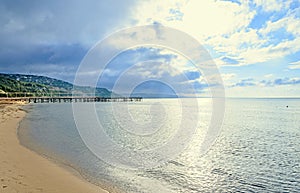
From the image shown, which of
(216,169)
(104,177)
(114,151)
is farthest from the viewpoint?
(114,151)

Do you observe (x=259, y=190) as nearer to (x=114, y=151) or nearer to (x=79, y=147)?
(x=114, y=151)

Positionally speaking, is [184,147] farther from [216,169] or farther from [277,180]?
[277,180]

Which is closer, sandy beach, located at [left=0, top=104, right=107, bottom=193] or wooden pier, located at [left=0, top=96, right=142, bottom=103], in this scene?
Answer: sandy beach, located at [left=0, top=104, right=107, bottom=193]

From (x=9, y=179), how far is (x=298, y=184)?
13.5m

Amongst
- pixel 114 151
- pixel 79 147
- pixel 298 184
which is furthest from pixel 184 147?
pixel 298 184

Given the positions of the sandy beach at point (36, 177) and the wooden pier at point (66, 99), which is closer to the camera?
the sandy beach at point (36, 177)

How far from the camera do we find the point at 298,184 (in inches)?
539

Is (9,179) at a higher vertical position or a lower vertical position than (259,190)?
higher

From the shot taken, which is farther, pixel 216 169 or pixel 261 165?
pixel 261 165

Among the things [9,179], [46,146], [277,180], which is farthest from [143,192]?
[46,146]

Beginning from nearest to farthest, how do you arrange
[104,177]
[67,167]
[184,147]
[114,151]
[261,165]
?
1. [104,177]
2. [67,167]
3. [261,165]
4. [114,151]
5. [184,147]

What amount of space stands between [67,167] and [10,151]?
4930 millimetres

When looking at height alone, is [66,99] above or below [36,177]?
above

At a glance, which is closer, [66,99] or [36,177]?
[36,177]
